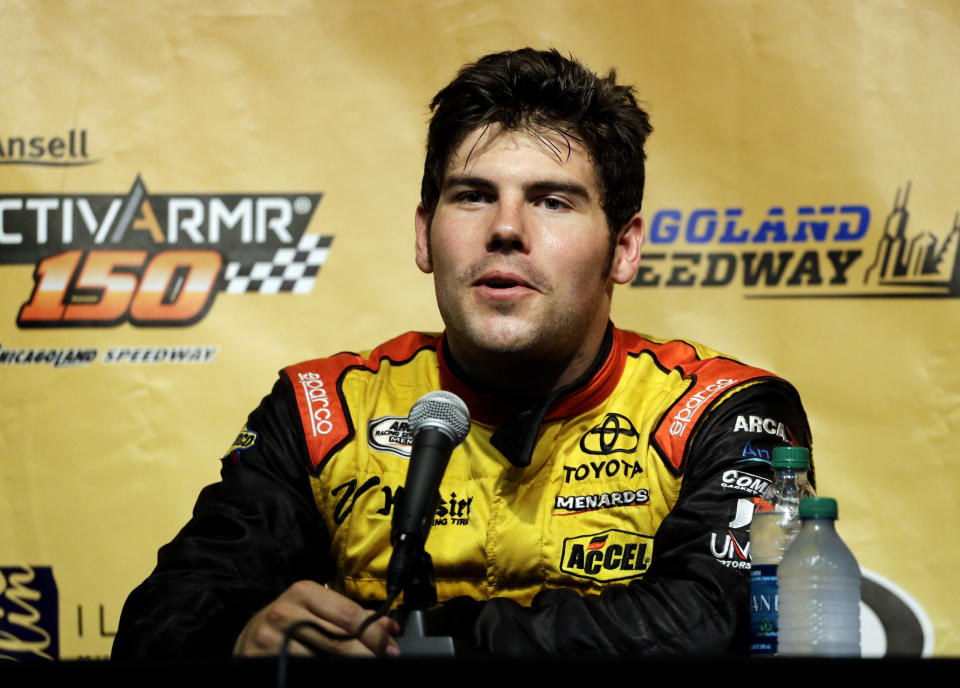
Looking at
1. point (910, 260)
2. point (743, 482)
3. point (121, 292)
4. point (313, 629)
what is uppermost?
point (910, 260)

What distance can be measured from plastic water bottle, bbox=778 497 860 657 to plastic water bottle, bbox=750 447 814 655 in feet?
0.17

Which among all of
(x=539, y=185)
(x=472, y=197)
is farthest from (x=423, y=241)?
(x=539, y=185)

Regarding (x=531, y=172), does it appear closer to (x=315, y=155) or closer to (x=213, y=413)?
(x=315, y=155)

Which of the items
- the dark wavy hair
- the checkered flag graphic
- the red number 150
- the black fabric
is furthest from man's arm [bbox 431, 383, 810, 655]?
the red number 150

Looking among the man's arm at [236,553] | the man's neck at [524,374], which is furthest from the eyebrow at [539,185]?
the man's arm at [236,553]

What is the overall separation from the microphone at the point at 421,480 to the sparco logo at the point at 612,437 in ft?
1.89

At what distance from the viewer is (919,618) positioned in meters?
2.30

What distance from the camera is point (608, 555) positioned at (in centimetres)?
182

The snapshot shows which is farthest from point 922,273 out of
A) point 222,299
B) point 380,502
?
point 222,299

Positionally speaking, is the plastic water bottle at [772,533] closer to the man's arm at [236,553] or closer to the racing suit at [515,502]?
the racing suit at [515,502]

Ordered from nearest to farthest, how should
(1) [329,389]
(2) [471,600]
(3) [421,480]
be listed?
(3) [421,480] → (2) [471,600] → (1) [329,389]

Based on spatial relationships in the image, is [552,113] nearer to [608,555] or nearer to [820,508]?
[608,555]

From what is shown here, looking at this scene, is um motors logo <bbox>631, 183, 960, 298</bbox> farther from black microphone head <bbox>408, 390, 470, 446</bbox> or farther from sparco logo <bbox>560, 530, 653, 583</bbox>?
black microphone head <bbox>408, 390, 470, 446</bbox>

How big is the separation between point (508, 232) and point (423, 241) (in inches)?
12.7
